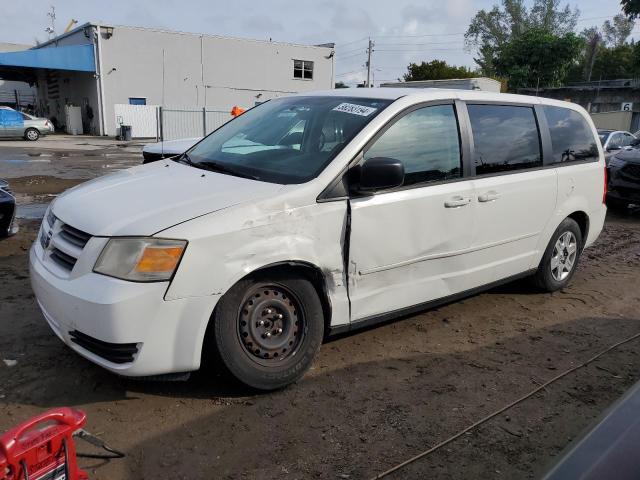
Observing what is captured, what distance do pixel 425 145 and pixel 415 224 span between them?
0.59 meters

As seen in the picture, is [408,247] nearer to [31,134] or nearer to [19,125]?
[19,125]

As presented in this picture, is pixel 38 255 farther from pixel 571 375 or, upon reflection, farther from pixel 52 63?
pixel 52 63

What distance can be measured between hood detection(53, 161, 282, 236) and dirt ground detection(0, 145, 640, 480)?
3.33 feet

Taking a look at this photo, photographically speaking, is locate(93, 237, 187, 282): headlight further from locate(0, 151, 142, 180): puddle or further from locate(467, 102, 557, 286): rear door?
locate(0, 151, 142, 180): puddle

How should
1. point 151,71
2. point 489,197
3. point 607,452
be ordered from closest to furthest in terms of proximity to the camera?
point 607,452
point 489,197
point 151,71

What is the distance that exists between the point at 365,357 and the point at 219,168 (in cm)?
164

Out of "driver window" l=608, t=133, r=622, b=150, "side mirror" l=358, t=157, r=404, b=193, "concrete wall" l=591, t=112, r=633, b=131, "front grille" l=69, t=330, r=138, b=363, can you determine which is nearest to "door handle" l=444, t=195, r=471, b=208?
"side mirror" l=358, t=157, r=404, b=193

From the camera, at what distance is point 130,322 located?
2.73 metres

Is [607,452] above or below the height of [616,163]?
below

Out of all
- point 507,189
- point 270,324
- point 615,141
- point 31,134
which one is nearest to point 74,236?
point 270,324

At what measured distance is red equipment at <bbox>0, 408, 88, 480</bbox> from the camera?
1.86 metres

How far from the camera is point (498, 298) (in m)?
5.16

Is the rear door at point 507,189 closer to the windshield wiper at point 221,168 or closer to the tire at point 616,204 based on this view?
the windshield wiper at point 221,168

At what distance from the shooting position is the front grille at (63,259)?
297 centimetres
